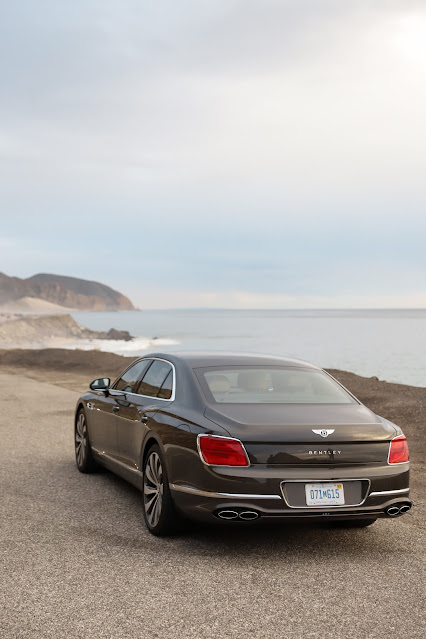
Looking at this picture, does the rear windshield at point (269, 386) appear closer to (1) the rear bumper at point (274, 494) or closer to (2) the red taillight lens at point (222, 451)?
(2) the red taillight lens at point (222, 451)

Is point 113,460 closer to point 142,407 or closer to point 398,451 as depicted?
point 142,407

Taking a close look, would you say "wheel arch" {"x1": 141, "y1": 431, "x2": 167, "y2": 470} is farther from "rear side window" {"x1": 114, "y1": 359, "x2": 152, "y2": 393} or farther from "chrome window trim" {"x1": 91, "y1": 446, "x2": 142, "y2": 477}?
"rear side window" {"x1": 114, "y1": 359, "x2": 152, "y2": 393}

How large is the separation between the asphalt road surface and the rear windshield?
1.14m

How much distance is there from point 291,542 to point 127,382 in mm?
2745

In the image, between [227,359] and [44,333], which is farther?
[44,333]

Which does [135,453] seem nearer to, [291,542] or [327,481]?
[291,542]

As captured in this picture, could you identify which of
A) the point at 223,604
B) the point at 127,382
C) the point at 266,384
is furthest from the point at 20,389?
the point at 223,604

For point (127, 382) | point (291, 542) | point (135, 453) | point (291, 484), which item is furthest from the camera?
point (127, 382)

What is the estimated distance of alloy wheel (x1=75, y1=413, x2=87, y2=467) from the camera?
944cm

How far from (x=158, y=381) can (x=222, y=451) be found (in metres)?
1.71

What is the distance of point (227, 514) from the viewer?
18.9 feet

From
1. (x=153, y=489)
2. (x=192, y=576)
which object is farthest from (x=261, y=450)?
(x=153, y=489)

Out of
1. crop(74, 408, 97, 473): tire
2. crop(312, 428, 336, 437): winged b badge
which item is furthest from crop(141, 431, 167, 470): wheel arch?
crop(74, 408, 97, 473): tire

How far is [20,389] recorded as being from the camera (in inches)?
908
